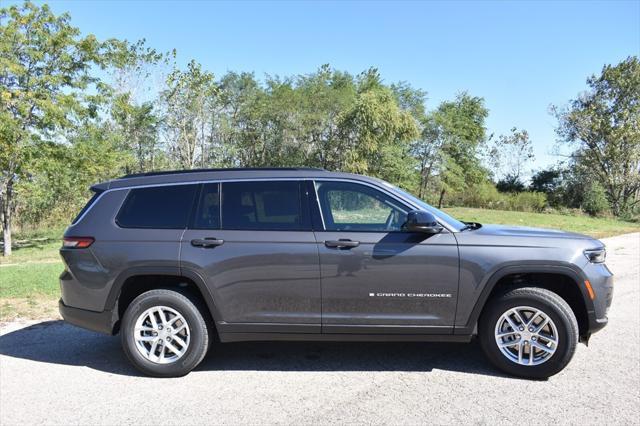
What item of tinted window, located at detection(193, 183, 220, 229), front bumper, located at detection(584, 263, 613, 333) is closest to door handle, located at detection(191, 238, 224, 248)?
tinted window, located at detection(193, 183, 220, 229)

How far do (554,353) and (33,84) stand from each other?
1685 centimetres

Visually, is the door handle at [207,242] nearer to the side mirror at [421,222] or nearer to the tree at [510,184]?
the side mirror at [421,222]

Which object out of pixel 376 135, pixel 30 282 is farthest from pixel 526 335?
pixel 376 135

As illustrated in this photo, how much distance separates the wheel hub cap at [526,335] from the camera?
4316 millimetres

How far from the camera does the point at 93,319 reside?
15.2 feet

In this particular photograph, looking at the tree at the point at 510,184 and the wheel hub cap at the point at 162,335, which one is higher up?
the tree at the point at 510,184

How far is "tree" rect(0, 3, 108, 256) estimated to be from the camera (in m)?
15.2

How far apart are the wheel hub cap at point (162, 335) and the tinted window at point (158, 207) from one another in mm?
803

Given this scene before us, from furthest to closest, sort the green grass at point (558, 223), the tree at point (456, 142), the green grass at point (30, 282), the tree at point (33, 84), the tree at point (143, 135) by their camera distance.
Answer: the tree at point (456, 142), the tree at point (143, 135), the green grass at point (558, 223), the tree at point (33, 84), the green grass at point (30, 282)

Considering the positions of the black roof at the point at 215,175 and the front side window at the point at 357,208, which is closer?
the front side window at the point at 357,208

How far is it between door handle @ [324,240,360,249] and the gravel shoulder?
1178 millimetres

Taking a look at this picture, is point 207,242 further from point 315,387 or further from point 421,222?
point 421,222

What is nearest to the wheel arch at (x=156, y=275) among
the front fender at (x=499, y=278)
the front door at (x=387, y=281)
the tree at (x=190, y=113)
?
the front door at (x=387, y=281)

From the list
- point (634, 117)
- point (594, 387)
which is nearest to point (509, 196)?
point (634, 117)
